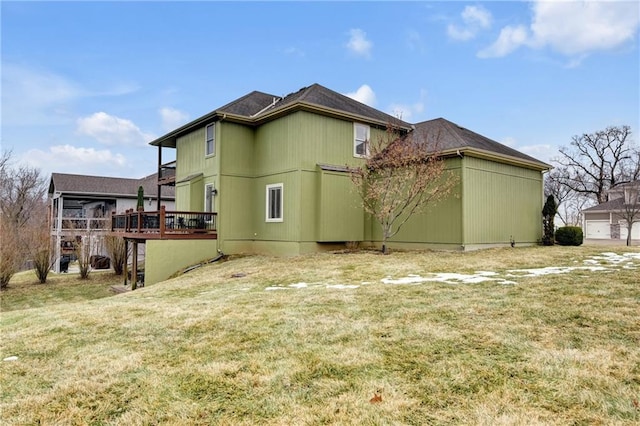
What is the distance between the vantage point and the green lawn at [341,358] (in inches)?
118

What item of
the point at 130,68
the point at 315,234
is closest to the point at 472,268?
the point at 315,234

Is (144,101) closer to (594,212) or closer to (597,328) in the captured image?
(597,328)

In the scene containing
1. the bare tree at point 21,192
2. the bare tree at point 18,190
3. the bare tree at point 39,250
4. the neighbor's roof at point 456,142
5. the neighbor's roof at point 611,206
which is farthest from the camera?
the bare tree at point 18,190

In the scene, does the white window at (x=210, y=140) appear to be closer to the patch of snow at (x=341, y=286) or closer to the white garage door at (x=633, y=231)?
the patch of snow at (x=341, y=286)

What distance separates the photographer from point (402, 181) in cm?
1350

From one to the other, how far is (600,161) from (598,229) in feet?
26.9

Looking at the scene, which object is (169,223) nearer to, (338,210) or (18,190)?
(338,210)

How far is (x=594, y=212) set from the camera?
33531 mm

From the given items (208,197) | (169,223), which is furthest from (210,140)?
(169,223)

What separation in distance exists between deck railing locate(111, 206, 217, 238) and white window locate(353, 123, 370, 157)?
223 inches

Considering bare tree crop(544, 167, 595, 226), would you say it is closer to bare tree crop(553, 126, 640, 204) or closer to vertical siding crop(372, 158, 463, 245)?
bare tree crop(553, 126, 640, 204)

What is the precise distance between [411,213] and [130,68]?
14.2m

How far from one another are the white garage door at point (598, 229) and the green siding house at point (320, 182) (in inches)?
847

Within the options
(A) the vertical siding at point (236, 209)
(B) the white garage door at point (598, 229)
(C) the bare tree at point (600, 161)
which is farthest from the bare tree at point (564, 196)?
(A) the vertical siding at point (236, 209)
